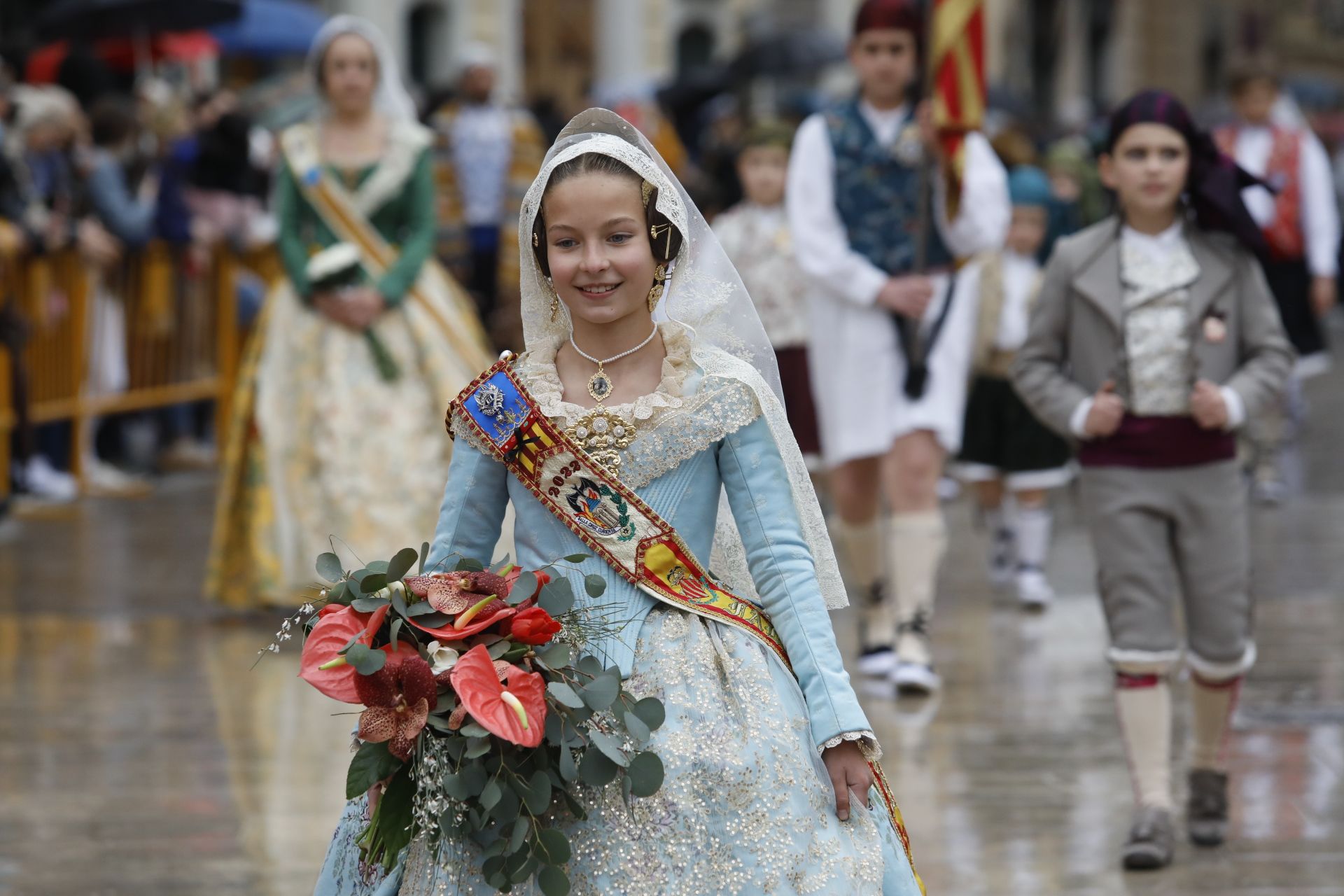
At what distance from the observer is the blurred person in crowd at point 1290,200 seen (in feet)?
32.4

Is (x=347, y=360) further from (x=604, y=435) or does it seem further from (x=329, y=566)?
(x=329, y=566)

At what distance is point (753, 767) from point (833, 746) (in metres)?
0.13

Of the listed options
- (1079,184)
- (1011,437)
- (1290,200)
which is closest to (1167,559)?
(1011,437)

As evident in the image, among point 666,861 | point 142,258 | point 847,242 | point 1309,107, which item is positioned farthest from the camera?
point 1309,107

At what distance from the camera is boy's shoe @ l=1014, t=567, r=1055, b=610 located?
8.16m

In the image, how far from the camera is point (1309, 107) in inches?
1580

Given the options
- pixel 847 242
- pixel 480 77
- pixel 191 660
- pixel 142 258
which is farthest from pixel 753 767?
pixel 480 77

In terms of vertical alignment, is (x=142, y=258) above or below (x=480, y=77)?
below

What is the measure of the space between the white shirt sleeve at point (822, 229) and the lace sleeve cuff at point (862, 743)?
3.58m

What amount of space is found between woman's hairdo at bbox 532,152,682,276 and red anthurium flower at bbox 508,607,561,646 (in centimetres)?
68

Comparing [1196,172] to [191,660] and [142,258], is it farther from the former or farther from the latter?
[142,258]

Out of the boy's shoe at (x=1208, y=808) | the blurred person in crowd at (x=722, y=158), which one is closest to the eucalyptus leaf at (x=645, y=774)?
the boy's shoe at (x=1208, y=808)

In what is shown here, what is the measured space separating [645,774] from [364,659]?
44 centimetres

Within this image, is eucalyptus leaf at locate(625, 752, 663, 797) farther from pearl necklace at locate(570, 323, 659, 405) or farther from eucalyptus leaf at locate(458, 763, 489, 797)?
pearl necklace at locate(570, 323, 659, 405)
